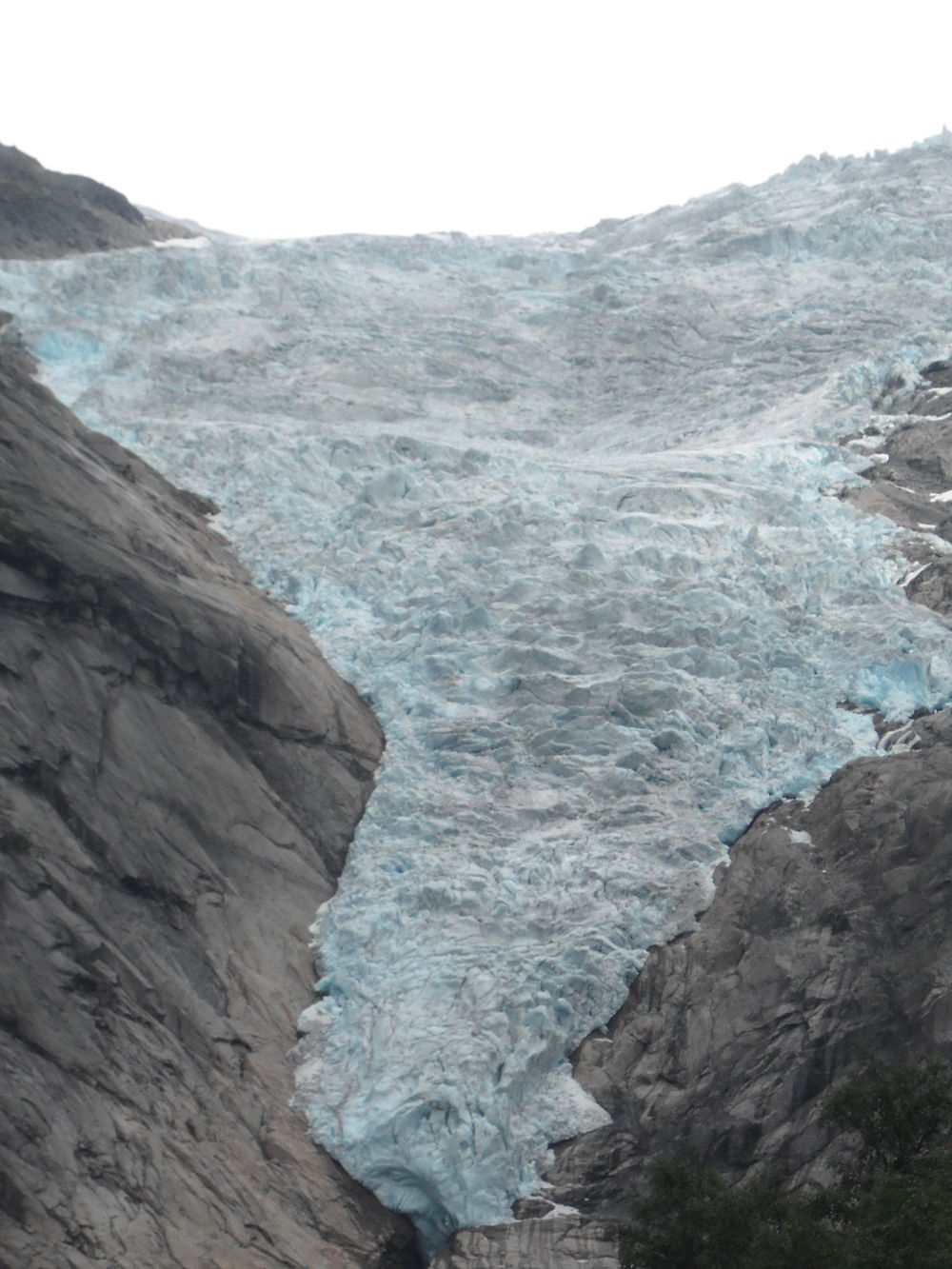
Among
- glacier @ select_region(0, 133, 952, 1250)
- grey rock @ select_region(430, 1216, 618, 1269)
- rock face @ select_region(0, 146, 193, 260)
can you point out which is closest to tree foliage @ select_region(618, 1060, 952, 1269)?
grey rock @ select_region(430, 1216, 618, 1269)

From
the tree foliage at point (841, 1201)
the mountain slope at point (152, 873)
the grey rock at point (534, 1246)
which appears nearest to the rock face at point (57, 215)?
the mountain slope at point (152, 873)

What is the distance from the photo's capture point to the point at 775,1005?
677 inches

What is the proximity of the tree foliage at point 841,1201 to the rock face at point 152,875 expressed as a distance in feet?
10.4

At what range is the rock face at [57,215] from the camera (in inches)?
1330

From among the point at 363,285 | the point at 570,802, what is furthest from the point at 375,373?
the point at 570,802

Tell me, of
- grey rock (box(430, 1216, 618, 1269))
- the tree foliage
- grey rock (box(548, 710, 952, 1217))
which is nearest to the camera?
the tree foliage

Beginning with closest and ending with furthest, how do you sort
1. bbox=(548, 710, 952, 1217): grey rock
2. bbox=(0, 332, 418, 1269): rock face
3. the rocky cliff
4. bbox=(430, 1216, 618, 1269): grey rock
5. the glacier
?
bbox=(0, 332, 418, 1269): rock face → bbox=(430, 1216, 618, 1269): grey rock → the rocky cliff → bbox=(548, 710, 952, 1217): grey rock → the glacier

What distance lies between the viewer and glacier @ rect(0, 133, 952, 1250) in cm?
1781

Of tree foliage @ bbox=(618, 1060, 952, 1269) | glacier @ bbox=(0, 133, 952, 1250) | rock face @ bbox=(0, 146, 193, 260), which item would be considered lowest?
tree foliage @ bbox=(618, 1060, 952, 1269)

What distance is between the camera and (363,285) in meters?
35.5

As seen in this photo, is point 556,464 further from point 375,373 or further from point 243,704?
point 243,704

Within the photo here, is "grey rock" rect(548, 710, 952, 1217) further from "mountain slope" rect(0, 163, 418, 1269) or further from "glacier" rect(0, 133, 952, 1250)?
"mountain slope" rect(0, 163, 418, 1269)

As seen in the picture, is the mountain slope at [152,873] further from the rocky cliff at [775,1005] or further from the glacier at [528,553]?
the rocky cliff at [775,1005]

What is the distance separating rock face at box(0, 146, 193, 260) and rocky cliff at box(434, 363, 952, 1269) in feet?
71.0
